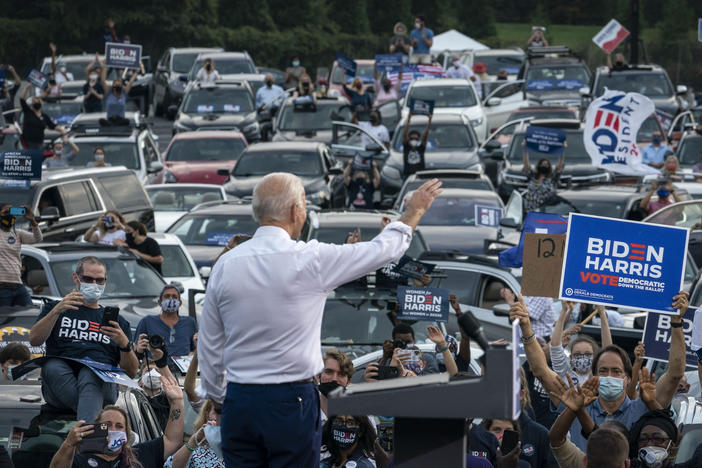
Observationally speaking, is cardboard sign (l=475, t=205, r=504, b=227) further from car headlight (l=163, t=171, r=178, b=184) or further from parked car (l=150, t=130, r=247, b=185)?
car headlight (l=163, t=171, r=178, b=184)

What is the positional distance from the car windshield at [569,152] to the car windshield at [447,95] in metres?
5.43

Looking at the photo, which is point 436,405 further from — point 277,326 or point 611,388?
point 611,388

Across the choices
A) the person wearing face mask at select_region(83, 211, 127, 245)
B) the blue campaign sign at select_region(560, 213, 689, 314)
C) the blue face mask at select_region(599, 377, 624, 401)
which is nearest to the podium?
the blue face mask at select_region(599, 377, 624, 401)

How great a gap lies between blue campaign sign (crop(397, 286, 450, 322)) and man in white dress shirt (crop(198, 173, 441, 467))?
545 centimetres

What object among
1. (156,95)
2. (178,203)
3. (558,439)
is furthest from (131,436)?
(156,95)

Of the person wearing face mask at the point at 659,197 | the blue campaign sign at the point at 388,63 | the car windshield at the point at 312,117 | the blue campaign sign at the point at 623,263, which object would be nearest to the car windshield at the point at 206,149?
the car windshield at the point at 312,117

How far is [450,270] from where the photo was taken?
1455 cm

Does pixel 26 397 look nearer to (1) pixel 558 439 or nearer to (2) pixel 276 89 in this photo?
(1) pixel 558 439

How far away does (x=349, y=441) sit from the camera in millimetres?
7695

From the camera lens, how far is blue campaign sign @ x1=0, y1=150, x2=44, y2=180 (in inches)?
709

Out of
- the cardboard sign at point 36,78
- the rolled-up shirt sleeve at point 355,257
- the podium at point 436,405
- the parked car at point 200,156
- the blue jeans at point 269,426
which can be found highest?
the rolled-up shirt sleeve at point 355,257

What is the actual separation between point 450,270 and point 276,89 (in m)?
19.0

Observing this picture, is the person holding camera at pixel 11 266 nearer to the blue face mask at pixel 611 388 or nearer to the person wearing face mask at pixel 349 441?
the person wearing face mask at pixel 349 441

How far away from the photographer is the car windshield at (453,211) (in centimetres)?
1873
